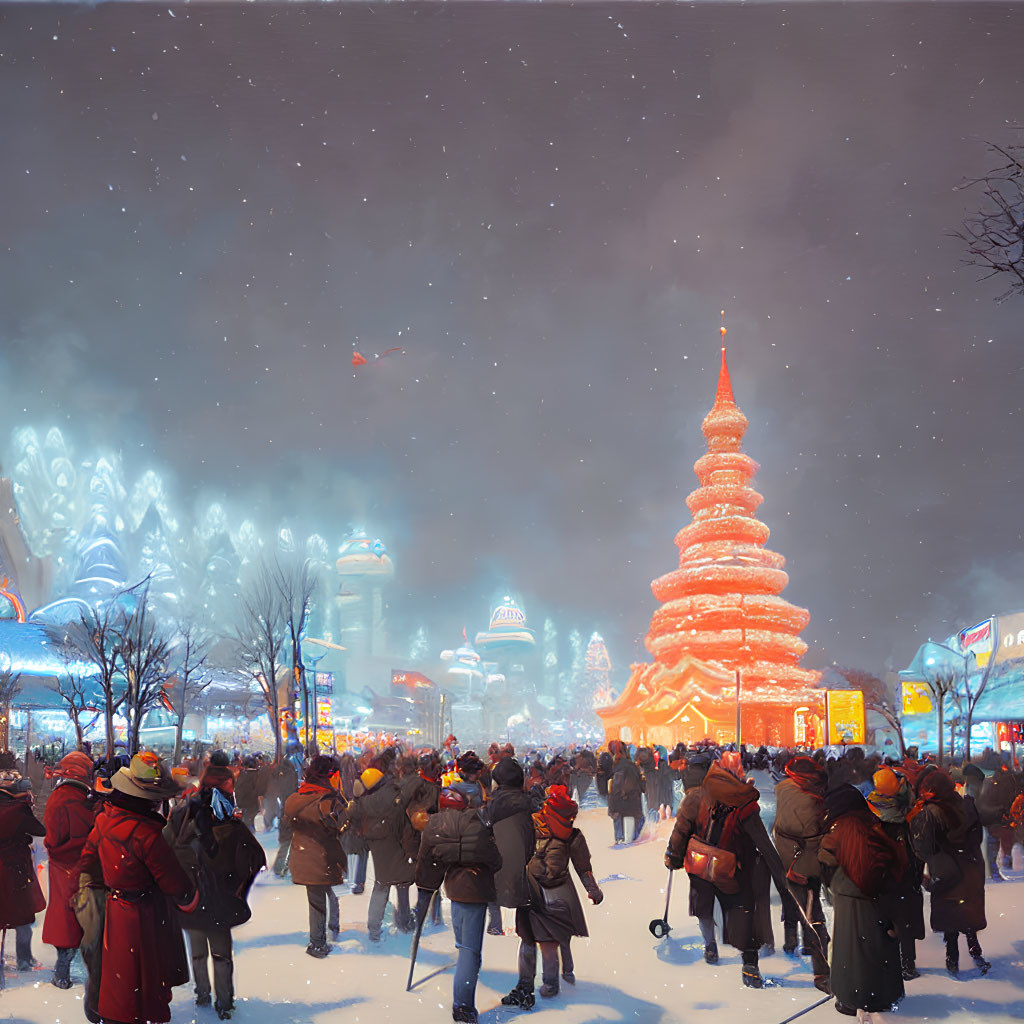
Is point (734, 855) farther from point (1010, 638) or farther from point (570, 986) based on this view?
point (1010, 638)

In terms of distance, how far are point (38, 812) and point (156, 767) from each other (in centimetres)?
2345

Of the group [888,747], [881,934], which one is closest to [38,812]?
[881,934]

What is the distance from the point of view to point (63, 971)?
8.14 metres

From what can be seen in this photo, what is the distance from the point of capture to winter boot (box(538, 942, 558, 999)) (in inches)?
316

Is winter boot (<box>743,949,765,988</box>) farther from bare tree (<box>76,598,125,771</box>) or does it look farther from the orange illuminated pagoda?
the orange illuminated pagoda

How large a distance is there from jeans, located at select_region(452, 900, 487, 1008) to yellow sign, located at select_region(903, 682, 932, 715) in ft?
164

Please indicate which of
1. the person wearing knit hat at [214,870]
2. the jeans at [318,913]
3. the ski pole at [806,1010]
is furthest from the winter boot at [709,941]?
the person wearing knit hat at [214,870]

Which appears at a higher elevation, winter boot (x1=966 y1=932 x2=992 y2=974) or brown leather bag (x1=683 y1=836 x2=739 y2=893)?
brown leather bag (x1=683 y1=836 x2=739 y2=893)

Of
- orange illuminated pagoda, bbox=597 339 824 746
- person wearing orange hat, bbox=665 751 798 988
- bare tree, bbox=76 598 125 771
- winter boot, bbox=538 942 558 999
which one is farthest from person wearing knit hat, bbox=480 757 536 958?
orange illuminated pagoda, bbox=597 339 824 746

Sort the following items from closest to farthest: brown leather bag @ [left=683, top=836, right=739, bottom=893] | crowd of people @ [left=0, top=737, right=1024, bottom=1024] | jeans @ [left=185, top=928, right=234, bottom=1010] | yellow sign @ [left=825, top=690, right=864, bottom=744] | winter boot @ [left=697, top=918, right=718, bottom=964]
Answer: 1. crowd of people @ [left=0, top=737, right=1024, bottom=1024]
2. jeans @ [left=185, top=928, right=234, bottom=1010]
3. brown leather bag @ [left=683, top=836, right=739, bottom=893]
4. winter boot @ [left=697, top=918, right=718, bottom=964]
5. yellow sign @ [left=825, top=690, right=864, bottom=744]

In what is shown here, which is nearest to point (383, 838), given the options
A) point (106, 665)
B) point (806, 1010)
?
point (806, 1010)

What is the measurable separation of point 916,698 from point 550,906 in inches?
1957

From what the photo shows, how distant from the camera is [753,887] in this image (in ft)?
27.0

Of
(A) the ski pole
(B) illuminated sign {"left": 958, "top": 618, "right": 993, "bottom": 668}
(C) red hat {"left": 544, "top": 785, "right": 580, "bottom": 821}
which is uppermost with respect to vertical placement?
(B) illuminated sign {"left": 958, "top": 618, "right": 993, "bottom": 668}
